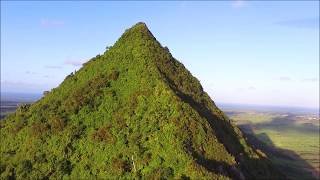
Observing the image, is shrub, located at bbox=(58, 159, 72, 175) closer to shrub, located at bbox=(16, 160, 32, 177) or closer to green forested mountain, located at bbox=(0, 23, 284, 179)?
green forested mountain, located at bbox=(0, 23, 284, 179)

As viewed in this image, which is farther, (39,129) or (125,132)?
(39,129)

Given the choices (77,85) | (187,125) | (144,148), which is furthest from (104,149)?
(77,85)

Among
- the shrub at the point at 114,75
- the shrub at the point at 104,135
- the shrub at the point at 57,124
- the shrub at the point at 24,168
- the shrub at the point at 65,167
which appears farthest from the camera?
the shrub at the point at 114,75

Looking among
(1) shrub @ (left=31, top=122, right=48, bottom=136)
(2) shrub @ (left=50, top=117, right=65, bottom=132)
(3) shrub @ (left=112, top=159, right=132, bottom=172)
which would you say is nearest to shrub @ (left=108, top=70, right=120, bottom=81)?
(2) shrub @ (left=50, top=117, right=65, bottom=132)

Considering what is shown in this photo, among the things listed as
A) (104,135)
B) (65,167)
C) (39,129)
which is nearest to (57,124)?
(39,129)

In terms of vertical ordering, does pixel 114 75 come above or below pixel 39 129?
above

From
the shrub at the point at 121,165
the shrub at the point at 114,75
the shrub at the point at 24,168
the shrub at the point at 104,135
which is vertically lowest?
the shrub at the point at 24,168

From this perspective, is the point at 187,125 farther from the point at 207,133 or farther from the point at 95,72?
the point at 95,72

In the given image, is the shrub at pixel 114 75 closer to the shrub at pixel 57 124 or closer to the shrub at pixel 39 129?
the shrub at pixel 57 124

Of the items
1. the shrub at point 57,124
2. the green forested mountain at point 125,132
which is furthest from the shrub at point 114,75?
the shrub at point 57,124

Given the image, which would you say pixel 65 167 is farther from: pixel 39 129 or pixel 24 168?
pixel 39 129
